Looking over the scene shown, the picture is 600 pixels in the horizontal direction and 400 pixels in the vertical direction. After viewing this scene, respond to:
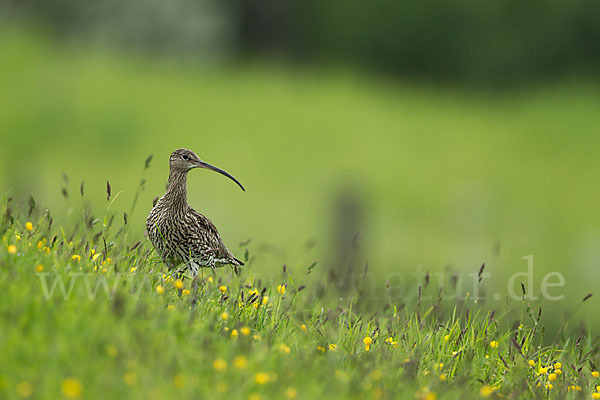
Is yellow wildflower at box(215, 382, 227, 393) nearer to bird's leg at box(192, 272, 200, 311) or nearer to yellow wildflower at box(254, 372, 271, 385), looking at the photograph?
yellow wildflower at box(254, 372, 271, 385)

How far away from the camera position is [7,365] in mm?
4207

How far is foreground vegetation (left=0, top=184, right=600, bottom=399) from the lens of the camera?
4.34m

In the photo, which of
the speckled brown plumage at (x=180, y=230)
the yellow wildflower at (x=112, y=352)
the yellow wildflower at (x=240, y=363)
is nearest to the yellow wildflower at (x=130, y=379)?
the yellow wildflower at (x=112, y=352)

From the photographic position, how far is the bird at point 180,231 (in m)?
5.90

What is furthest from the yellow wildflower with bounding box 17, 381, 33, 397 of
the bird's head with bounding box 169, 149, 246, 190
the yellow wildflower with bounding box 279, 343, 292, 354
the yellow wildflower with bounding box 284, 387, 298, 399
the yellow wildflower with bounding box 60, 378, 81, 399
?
the bird's head with bounding box 169, 149, 246, 190

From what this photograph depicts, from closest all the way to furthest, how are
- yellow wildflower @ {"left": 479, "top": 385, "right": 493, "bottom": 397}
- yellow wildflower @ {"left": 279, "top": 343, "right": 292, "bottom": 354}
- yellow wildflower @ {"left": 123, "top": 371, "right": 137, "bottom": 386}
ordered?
1. yellow wildflower @ {"left": 123, "top": 371, "right": 137, "bottom": 386}
2. yellow wildflower @ {"left": 279, "top": 343, "right": 292, "bottom": 354}
3. yellow wildflower @ {"left": 479, "top": 385, "right": 493, "bottom": 397}

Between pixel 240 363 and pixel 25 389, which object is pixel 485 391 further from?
pixel 25 389

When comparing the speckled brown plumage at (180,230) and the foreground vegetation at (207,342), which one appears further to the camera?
the speckled brown plumage at (180,230)

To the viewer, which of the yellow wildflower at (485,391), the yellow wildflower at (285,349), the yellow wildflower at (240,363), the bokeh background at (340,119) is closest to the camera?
the yellow wildflower at (240,363)

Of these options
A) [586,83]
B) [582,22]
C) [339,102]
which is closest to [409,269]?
[339,102]

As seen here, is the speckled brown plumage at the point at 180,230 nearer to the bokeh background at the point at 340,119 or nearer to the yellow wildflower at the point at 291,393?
the yellow wildflower at the point at 291,393

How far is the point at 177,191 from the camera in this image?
5.88 metres

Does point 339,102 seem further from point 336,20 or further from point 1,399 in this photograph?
point 1,399

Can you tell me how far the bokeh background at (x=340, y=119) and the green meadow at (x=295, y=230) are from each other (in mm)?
124
